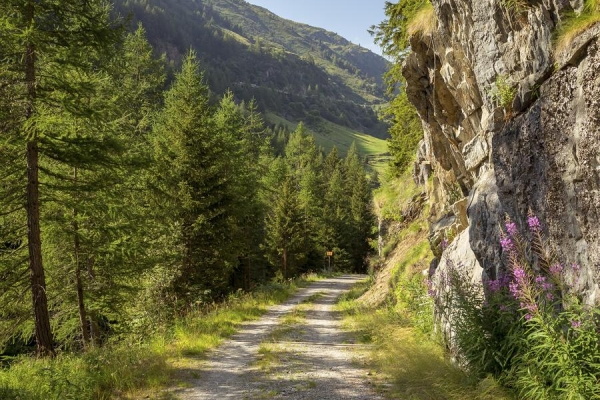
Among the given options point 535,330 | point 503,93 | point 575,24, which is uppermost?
point 575,24

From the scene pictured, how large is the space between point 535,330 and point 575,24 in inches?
176

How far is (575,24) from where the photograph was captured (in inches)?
226

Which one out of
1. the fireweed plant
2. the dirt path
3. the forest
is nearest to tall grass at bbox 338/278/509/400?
the fireweed plant

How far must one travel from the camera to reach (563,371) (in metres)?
4.32

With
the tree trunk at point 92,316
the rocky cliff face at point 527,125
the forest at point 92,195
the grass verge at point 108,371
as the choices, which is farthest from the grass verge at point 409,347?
the tree trunk at point 92,316

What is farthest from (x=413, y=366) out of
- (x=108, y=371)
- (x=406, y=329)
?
(x=108, y=371)

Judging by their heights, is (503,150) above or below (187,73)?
below

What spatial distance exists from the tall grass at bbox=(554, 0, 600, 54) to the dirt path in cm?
660

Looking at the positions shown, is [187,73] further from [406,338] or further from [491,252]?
[491,252]

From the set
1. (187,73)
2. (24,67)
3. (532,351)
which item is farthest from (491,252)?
(187,73)

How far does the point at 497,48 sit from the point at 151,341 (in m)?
11.7

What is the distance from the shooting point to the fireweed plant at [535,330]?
4.26 meters

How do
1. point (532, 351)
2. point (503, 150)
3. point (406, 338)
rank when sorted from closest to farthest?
point (532, 351)
point (503, 150)
point (406, 338)

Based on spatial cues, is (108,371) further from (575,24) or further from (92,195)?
(575,24)
